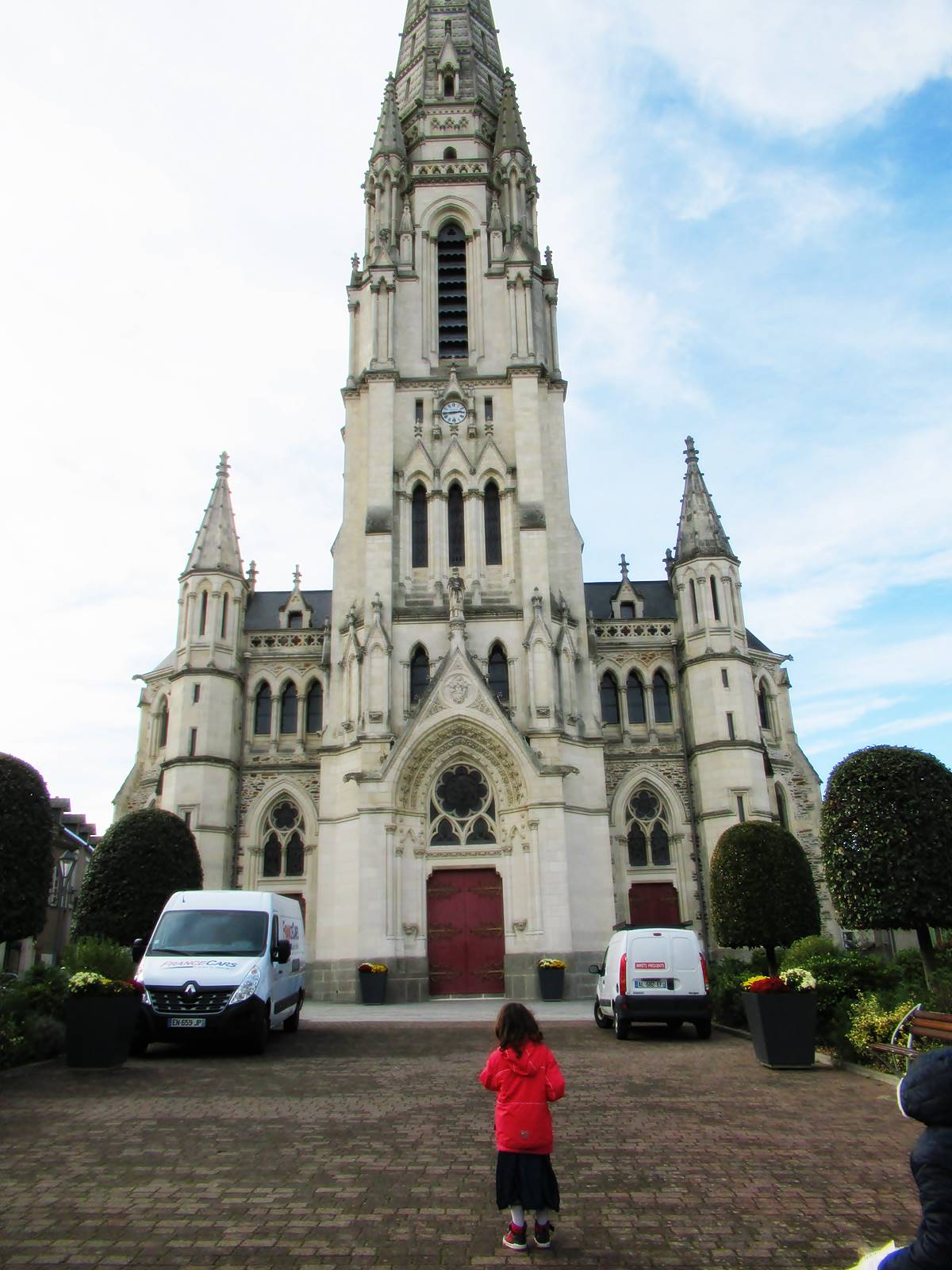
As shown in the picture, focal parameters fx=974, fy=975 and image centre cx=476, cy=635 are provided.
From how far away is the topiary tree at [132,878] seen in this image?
21.7 meters

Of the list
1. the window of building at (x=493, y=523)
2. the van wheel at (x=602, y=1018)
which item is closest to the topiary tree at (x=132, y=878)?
the van wheel at (x=602, y=1018)

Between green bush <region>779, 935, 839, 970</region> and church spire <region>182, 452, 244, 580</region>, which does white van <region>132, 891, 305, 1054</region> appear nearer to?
green bush <region>779, 935, 839, 970</region>

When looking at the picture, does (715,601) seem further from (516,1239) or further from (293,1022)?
(516,1239)

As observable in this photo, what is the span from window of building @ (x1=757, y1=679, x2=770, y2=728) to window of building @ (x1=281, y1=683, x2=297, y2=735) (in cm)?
1658

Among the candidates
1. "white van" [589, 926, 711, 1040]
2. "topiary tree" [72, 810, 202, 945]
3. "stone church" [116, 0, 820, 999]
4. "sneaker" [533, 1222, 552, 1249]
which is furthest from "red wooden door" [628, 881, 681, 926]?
"sneaker" [533, 1222, 552, 1249]

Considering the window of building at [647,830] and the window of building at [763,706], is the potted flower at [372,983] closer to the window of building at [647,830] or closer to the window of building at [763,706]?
the window of building at [647,830]

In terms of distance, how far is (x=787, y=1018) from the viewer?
41.3 feet

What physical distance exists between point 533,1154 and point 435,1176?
1940 mm

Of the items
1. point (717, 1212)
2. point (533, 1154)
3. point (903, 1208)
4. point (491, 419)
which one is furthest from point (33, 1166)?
point (491, 419)

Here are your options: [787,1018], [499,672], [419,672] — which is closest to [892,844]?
[787,1018]

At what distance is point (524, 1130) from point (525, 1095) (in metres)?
0.20

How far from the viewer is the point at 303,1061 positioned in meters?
13.9

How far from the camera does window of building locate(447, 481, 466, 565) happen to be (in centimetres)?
3200

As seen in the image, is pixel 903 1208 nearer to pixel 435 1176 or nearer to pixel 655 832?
pixel 435 1176
